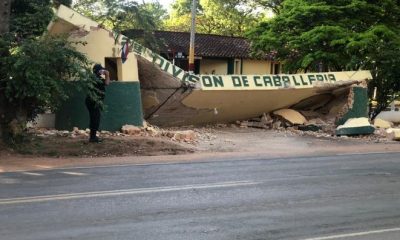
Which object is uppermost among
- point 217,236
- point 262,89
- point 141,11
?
point 141,11

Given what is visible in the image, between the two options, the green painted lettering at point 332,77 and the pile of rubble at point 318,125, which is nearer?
the pile of rubble at point 318,125

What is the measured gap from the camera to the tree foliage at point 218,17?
168 feet

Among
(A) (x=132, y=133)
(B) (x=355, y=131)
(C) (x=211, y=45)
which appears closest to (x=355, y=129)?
(B) (x=355, y=131)

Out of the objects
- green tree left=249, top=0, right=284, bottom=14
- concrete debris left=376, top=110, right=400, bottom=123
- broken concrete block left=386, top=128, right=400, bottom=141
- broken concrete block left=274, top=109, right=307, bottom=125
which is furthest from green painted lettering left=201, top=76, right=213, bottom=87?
green tree left=249, top=0, right=284, bottom=14

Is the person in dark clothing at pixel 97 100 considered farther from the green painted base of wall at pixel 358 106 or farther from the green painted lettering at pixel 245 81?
the green painted base of wall at pixel 358 106

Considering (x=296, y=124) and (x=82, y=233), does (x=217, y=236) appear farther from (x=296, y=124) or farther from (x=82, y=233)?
(x=296, y=124)

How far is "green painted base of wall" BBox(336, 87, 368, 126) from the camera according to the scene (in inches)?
894

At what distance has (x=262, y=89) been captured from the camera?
21.8 meters

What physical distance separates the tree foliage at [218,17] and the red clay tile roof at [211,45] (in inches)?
178

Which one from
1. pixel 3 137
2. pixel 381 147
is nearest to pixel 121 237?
pixel 3 137

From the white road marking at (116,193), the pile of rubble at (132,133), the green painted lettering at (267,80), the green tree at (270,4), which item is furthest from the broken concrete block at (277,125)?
the green tree at (270,4)

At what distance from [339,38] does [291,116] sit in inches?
190

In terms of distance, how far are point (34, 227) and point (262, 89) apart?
15.7m

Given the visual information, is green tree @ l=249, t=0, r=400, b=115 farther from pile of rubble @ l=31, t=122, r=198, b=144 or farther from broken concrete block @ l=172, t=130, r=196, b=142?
pile of rubble @ l=31, t=122, r=198, b=144
